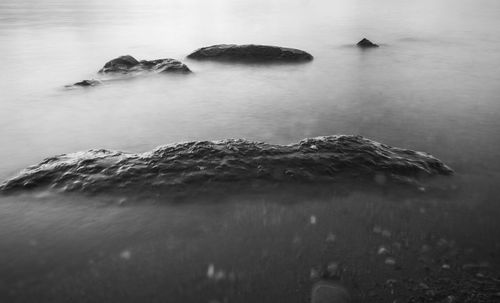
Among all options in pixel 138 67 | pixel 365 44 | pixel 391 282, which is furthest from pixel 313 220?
pixel 365 44

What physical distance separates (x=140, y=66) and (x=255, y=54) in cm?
500

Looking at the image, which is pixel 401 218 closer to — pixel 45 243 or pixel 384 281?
pixel 384 281

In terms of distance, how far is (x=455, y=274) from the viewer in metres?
4.00

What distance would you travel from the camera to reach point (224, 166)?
6.13 metres

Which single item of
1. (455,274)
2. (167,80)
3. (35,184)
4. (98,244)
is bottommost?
(455,274)

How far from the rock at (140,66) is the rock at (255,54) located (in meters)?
2.52

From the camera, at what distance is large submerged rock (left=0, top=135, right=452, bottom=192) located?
5.81 meters

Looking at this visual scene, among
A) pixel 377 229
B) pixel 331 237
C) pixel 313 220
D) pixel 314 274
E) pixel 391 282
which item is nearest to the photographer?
pixel 391 282

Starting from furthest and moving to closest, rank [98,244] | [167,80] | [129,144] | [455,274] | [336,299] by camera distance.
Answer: [167,80]
[129,144]
[98,244]
[455,274]
[336,299]

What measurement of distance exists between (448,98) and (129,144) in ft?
29.9

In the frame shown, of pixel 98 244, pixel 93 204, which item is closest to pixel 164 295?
pixel 98 244

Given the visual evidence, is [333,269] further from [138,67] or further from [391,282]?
[138,67]

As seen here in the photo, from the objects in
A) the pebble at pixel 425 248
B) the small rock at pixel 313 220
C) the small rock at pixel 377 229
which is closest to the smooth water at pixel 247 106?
the small rock at pixel 313 220

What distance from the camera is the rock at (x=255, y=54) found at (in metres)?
15.7
